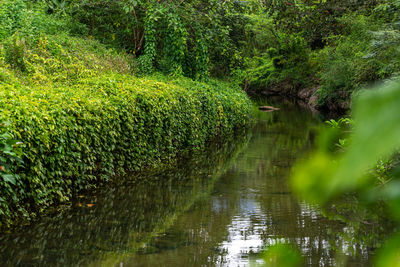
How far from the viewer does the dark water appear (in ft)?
15.9

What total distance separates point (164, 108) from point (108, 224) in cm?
415

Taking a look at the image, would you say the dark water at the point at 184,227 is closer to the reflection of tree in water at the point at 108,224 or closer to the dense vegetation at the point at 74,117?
the reflection of tree in water at the point at 108,224

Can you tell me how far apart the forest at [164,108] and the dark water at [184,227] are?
0.90 ft

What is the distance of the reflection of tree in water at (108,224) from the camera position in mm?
4758

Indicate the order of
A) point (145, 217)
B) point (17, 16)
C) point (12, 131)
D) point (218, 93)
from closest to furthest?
1. point (12, 131)
2. point (145, 217)
3. point (17, 16)
4. point (218, 93)

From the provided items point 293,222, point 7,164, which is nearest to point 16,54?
point 7,164

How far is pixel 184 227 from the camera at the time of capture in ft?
19.5

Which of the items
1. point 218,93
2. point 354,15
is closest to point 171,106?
point 218,93

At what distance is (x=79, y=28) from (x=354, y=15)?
12.0 meters

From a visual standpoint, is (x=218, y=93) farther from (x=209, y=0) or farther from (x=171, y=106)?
(x=171, y=106)

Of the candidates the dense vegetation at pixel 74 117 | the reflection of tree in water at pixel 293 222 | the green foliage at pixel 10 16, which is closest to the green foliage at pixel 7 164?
the dense vegetation at pixel 74 117

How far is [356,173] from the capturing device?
0.99 feet

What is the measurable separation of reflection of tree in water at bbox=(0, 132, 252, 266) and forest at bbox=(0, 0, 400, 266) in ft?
0.91

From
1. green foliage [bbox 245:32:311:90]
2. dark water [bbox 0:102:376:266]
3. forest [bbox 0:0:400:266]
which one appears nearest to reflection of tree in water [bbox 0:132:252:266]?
dark water [bbox 0:102:376:266]
